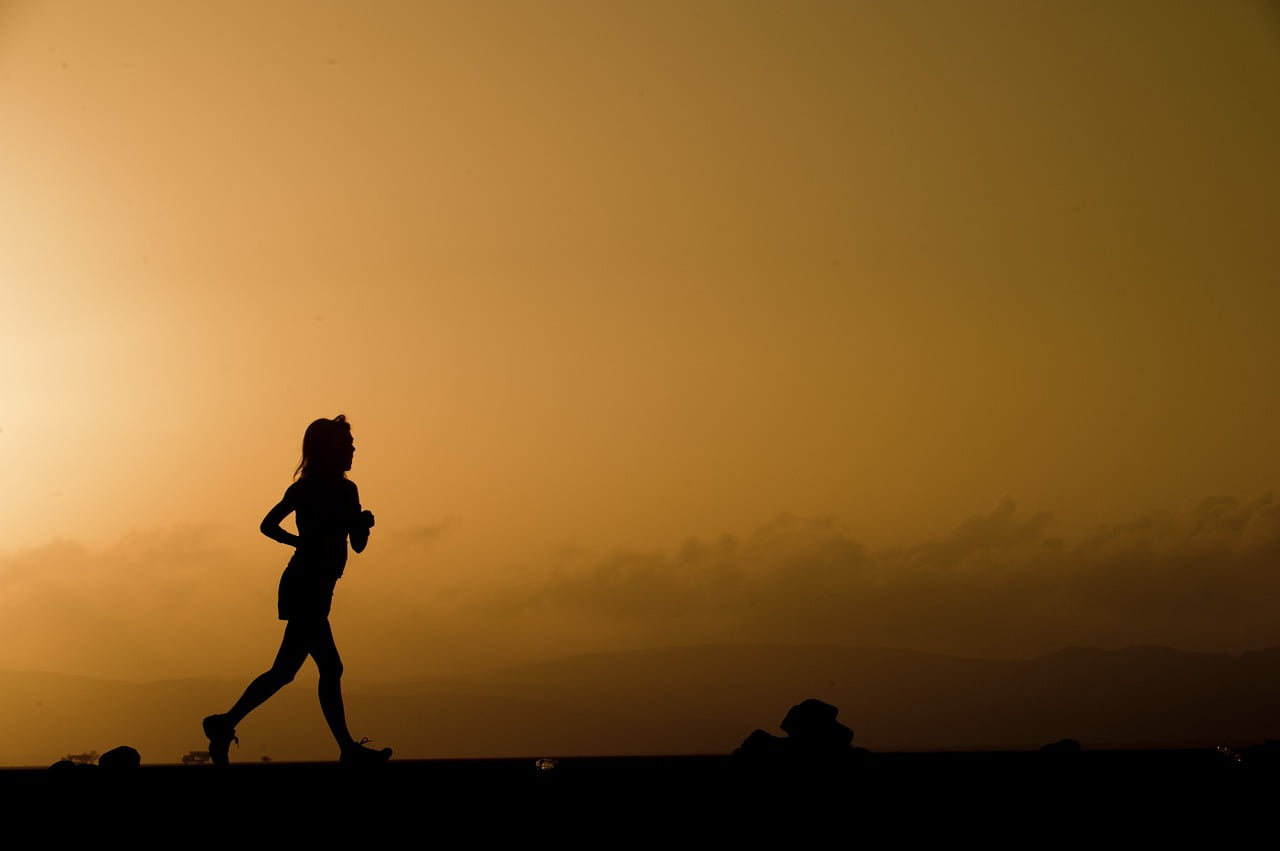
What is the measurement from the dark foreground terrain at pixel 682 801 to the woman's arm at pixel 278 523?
5.66 feet

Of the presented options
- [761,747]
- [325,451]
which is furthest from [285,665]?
[761,747]

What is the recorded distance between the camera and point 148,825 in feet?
18.5

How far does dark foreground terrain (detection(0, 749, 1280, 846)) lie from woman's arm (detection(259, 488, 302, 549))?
5.66 feet

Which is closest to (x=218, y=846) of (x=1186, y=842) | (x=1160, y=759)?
(x=1186, y=842)

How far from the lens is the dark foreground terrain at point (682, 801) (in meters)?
5.30

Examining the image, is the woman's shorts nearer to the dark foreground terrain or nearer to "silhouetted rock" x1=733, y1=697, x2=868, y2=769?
the dark foreground terrain

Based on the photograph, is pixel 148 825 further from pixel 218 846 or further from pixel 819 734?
pixel 819 734

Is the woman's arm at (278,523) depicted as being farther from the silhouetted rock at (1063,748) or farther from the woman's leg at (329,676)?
→ the silhouetted rock at (1063,748)

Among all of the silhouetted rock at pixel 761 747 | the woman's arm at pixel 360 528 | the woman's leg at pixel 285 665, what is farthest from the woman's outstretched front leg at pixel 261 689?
the silhouetted rock at pixel 761 747

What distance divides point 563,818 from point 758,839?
0.97 m

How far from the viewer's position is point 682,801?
5.95 meters

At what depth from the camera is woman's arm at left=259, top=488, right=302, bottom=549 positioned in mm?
8422

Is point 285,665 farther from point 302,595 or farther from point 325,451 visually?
point 325,451

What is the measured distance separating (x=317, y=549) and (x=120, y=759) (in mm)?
1836
